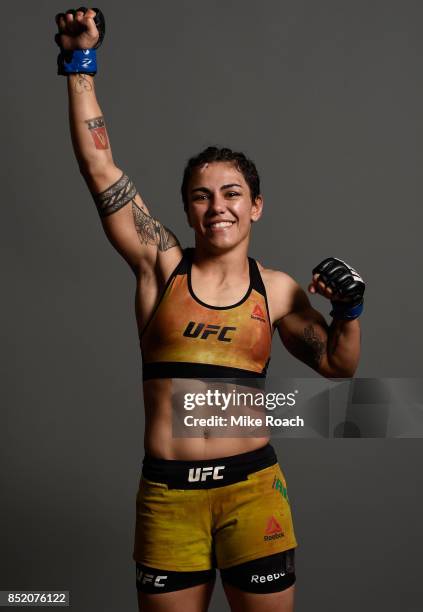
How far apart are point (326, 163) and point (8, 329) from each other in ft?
6.13

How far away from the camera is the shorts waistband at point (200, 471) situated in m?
3.01

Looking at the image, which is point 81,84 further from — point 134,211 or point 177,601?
point 177,601

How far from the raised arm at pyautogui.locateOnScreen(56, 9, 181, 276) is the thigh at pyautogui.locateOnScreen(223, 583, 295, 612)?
3.95 ft

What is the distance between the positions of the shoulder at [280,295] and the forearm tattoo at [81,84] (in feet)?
2.97

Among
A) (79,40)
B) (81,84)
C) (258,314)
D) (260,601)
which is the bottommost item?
(260,601)

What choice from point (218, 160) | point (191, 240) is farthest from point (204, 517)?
point (191, 240)

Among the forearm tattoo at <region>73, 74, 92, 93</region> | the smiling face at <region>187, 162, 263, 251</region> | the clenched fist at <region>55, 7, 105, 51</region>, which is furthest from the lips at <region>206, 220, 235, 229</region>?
the clenched fist at <region>55, 7, 105, 51</region>

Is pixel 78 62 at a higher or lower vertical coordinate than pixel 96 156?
higher

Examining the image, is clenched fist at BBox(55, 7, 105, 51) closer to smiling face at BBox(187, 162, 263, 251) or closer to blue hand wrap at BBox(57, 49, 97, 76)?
blue hand wrap at BBox(57, 49, 97, 76)

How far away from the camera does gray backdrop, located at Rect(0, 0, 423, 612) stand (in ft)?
14.9

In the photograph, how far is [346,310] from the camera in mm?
3150

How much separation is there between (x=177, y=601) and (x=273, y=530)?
15.7 inches

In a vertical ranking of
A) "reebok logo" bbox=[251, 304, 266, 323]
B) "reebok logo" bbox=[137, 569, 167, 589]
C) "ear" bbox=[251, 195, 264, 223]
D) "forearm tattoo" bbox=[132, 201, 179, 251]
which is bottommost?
"reebok logo" bbox=[137, 569, 167, 589]

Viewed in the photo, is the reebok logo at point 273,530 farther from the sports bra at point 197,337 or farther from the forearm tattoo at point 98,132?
the forearm tattoo at point 98,132
